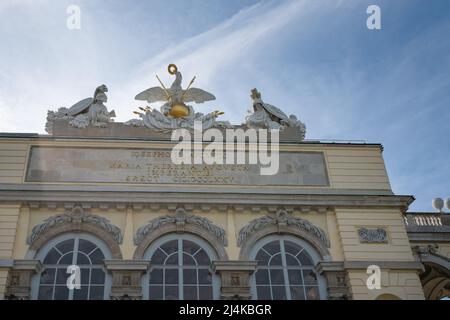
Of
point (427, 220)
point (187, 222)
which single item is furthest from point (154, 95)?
point (427, 220)

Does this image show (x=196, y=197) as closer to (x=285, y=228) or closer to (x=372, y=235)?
(x=285, y=228)

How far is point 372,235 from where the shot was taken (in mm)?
21406

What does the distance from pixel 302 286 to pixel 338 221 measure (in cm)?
266

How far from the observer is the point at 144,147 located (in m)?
22.9

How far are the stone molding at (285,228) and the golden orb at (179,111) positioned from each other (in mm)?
5372

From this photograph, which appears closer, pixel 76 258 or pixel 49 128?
pixel 76 258

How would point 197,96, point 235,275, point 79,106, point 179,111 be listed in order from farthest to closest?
1. point 197,96
2. point 179,111
3. point 79,106
4. point 235,275

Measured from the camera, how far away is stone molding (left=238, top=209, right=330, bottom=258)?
21094 mm

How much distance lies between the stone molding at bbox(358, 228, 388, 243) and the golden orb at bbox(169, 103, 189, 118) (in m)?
7.83

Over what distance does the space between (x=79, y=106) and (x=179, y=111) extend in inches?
146

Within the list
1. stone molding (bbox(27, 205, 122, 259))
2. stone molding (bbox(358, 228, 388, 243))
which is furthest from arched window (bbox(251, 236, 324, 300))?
stone molding (bbox(27, 205, 122, 259))

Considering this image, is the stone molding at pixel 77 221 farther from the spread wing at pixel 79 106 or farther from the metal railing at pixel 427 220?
the metal railing at pixel 427 220
